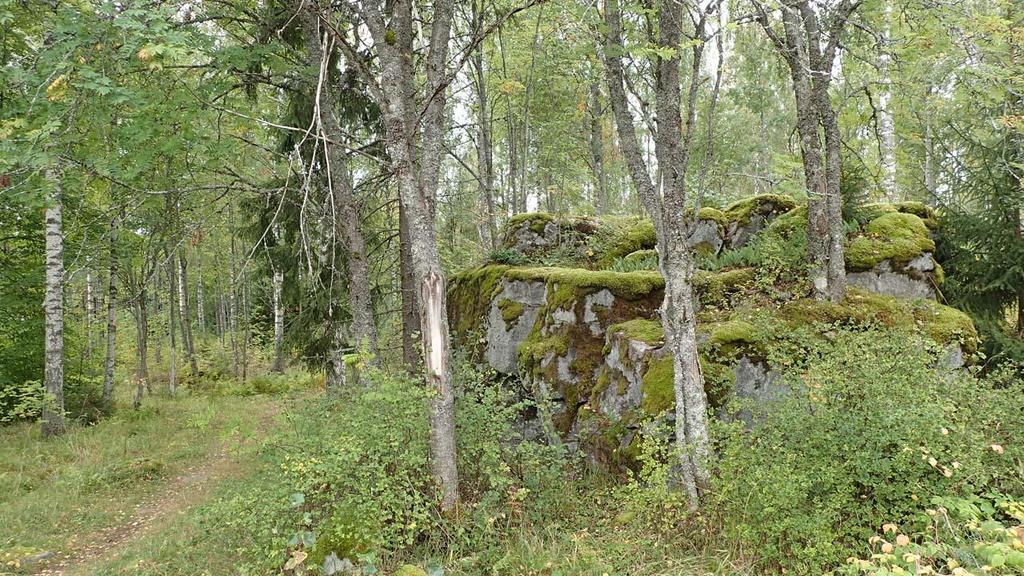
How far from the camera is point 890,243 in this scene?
20.9 feet

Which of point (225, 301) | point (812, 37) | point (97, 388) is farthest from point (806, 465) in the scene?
point (225, 301)

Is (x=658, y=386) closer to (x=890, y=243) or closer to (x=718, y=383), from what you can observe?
(x=718, y=383)

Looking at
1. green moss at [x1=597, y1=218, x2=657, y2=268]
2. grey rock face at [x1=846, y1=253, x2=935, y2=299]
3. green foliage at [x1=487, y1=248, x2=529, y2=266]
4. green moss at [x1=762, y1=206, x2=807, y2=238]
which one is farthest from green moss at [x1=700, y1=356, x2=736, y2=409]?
green foliage at [x1=487, y1=248, x2=529, y2=266]

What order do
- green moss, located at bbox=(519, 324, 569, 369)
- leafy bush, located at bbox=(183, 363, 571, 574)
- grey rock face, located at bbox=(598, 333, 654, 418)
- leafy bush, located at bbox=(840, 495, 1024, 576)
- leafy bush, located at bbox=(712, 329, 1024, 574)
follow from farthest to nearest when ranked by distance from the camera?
green moss, located at bbox=(519, 324, 569, 369) → grey rock face, located at bbox=(598, 333, 654, 418) → leafy bush, located at bbox=(183, 363, 571, 574) → leafy bush, located at bbox=(712, 329, 1024, 574) → leafy bush, located at bbox=(840, 495, 1024, 576)

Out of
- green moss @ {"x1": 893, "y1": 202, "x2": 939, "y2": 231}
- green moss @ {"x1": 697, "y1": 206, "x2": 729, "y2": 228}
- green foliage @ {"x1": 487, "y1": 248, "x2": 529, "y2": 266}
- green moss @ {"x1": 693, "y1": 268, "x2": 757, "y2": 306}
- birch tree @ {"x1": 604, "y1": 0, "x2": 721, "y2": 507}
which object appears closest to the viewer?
birch tree @ {"x1": 604, "y1": 0, "x2": 721, "y2": 507}

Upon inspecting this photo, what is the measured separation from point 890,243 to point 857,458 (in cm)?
433

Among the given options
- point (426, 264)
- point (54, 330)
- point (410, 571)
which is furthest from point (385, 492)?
point (54, 330)

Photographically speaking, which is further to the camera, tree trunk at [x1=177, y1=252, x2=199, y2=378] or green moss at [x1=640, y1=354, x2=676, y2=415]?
tree trunk at [x1=177, y1=252, x2=199, y2=378]

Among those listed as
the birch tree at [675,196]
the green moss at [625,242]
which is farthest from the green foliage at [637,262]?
the birch tree at [675,196]

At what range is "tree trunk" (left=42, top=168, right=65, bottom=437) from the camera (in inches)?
325

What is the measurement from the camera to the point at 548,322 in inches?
273

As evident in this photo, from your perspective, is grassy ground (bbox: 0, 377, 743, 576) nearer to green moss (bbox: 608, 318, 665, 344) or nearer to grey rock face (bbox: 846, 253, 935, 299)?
green moss (bbox: 608, 318, 665, 344)

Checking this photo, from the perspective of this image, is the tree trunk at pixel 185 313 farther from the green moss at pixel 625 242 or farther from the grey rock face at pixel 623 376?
the grey rock face at pixel 623 376

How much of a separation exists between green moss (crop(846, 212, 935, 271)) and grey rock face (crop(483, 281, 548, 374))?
4.15 metres
